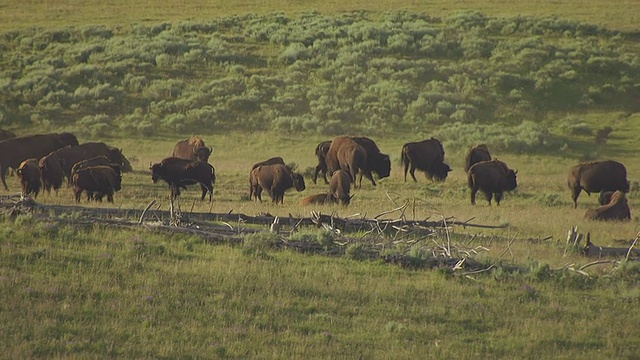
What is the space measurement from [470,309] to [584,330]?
4.39 ft

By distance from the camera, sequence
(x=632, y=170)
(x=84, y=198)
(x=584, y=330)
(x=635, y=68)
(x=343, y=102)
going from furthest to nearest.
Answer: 1. (x=635, y=68)
2. (x=343, y=102)
3. (x=632, y=170)
4. (x=84, y=198)
5. (x=584, y=330)

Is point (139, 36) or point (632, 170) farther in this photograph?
point (139, 36)

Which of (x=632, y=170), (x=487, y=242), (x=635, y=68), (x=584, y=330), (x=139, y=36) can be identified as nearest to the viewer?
(x=584, y=330)

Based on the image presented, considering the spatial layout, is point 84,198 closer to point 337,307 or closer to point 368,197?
point 368,197

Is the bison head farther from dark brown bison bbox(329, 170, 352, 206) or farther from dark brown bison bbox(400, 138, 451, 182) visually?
dark brown bison bbox(400, 138, 451, 182)

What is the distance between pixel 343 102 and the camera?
127 feet

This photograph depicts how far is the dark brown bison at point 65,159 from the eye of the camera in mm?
20375

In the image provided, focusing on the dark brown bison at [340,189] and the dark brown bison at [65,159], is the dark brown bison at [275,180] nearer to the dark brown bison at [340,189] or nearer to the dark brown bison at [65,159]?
the dark brown bison at [340,189]

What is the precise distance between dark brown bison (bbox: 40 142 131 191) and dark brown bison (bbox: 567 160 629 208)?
10740 mm

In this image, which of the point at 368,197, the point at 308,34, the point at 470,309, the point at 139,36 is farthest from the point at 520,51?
the point at 470,309

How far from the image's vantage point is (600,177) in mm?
20906

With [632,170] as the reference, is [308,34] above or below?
above

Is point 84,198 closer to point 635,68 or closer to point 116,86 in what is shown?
point 116,86

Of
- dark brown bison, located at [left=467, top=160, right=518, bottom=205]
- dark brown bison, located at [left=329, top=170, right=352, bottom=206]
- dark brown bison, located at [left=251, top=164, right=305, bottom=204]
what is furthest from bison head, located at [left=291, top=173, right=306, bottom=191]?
dark brown bison, located at [left=467, top=160, right=518, bottom=205]
